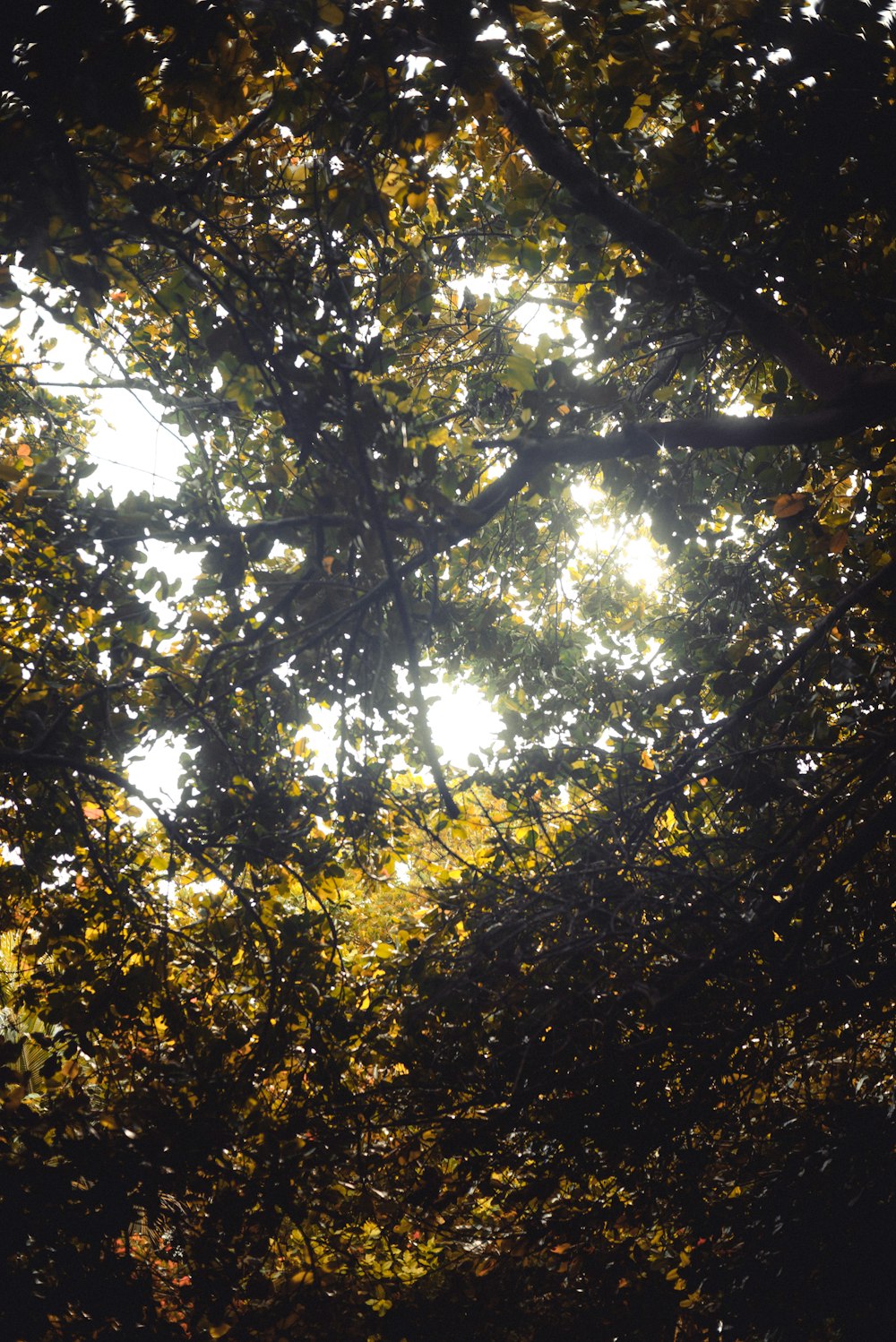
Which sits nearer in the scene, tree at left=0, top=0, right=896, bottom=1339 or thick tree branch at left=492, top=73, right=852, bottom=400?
tree at left=0, top=0, right=896, bottom=1339

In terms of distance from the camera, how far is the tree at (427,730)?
250 cm

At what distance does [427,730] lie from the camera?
9.55 ft

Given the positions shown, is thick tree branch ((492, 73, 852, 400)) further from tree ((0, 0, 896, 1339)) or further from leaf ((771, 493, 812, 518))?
leaf ((771, 493, 812, 518))

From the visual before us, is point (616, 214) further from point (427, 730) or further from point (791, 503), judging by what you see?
point (427, 730)

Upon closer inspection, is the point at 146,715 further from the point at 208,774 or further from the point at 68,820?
the point at 68,820

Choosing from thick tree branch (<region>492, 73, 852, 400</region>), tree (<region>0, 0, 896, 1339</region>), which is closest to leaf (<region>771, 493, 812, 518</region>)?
tree (<region>0, 0, 896, 1339</region>)

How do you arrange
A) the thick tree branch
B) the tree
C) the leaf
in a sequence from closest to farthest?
the tree < the thick tree branch < the leaf

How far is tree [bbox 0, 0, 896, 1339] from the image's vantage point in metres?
2.50

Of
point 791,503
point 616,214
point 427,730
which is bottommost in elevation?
point 427,730

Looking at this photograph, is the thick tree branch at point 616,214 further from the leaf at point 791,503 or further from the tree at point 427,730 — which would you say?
the leaf at point 791,503

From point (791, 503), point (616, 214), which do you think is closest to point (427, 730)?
point (791, 503)

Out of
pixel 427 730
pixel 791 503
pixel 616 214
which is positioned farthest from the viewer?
pixel 791 503

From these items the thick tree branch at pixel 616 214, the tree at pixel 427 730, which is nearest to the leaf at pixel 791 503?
the tree at pixel 427 730

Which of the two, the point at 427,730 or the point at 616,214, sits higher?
the point at 616,214
